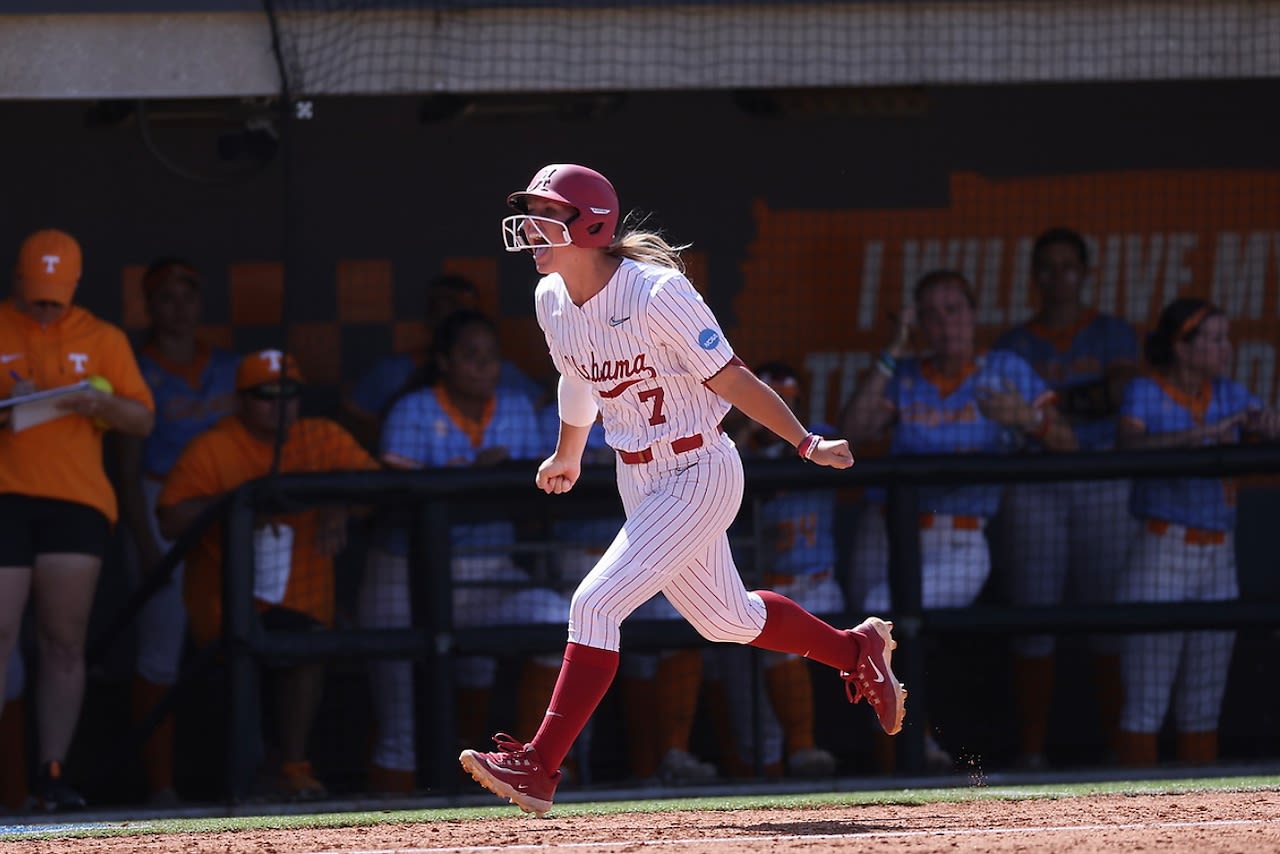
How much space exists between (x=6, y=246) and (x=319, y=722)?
2136mm

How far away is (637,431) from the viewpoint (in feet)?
13.9

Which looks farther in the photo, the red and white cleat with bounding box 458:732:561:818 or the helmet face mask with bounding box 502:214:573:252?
the helmet face mask with bounding box 502:214:573:252

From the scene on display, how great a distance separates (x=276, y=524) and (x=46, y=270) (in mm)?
1009

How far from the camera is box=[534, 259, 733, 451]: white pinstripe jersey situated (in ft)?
13.5

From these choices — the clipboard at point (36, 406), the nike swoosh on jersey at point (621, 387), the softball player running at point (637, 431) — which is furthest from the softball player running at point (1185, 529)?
the clipboard at point (36, 406)

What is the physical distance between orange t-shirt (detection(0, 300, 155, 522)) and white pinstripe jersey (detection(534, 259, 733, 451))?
208 centimetres

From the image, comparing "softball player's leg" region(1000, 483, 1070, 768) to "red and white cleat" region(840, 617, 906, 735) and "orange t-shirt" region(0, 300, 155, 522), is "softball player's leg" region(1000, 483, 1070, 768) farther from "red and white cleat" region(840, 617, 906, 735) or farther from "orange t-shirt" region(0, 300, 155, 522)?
"orange t-shirt" region(0, 300, 155, 522)

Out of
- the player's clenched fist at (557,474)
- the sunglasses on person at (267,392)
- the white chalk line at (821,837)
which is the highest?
the sunglasses on person at (267,392)

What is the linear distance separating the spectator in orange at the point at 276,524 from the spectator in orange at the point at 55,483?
317 mm

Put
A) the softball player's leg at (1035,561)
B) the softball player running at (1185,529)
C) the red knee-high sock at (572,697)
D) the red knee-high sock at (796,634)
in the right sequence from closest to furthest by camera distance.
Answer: the red knee-high sock at (572,697) → the red knee-high sock at (796,634) → the softball player running at (1185,529) → the softball player's leg at (1035,561)

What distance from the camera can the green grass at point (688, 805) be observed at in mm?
4938

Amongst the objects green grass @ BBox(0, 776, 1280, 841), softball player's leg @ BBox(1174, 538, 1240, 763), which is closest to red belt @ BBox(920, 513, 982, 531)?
softball player's leg @ BBox(1174, 538, 1240, 763)

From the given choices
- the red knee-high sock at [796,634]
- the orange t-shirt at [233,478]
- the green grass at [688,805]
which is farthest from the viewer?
the orange t-shirt at [233,478]

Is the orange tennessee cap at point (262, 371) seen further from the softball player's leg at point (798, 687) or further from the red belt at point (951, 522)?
the red belt at point (951, 522)
